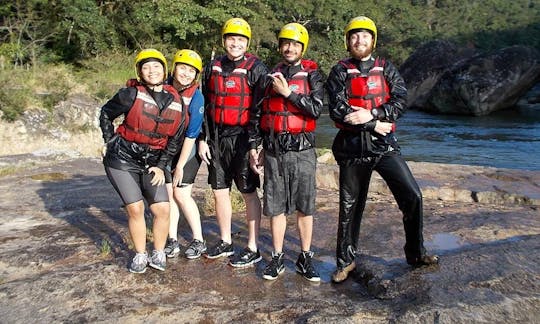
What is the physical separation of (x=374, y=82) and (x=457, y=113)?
19.7 metres

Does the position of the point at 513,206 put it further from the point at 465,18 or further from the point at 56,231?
the point at 465,18

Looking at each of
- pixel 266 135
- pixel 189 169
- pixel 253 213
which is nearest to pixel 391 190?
pixel 266 135

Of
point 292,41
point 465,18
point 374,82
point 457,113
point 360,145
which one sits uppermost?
point 465,18

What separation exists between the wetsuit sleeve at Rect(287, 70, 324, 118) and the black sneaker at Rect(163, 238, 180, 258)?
68.5 inches

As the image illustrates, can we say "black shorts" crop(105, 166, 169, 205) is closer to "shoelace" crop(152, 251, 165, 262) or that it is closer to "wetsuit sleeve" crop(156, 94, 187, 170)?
"wetsuit sleeve" crop(156, 94, 187, 170)

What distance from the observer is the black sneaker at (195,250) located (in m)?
4.19

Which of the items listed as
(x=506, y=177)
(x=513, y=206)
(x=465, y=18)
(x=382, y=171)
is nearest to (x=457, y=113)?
(x=506, y=177)

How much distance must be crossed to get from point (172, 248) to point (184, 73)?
153 cm

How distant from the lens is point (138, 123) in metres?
3.66

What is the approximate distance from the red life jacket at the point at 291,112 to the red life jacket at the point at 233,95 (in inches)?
11.5

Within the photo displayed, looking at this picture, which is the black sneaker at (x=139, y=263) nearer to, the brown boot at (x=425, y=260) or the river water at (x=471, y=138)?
the brown boot at (x=425, y=260)

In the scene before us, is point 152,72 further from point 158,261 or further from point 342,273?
point 342,273

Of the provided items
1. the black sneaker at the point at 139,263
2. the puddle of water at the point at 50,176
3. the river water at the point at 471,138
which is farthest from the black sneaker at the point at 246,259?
the river water at the point at 471,138

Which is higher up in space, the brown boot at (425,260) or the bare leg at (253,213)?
the bare leg at (253,213)
